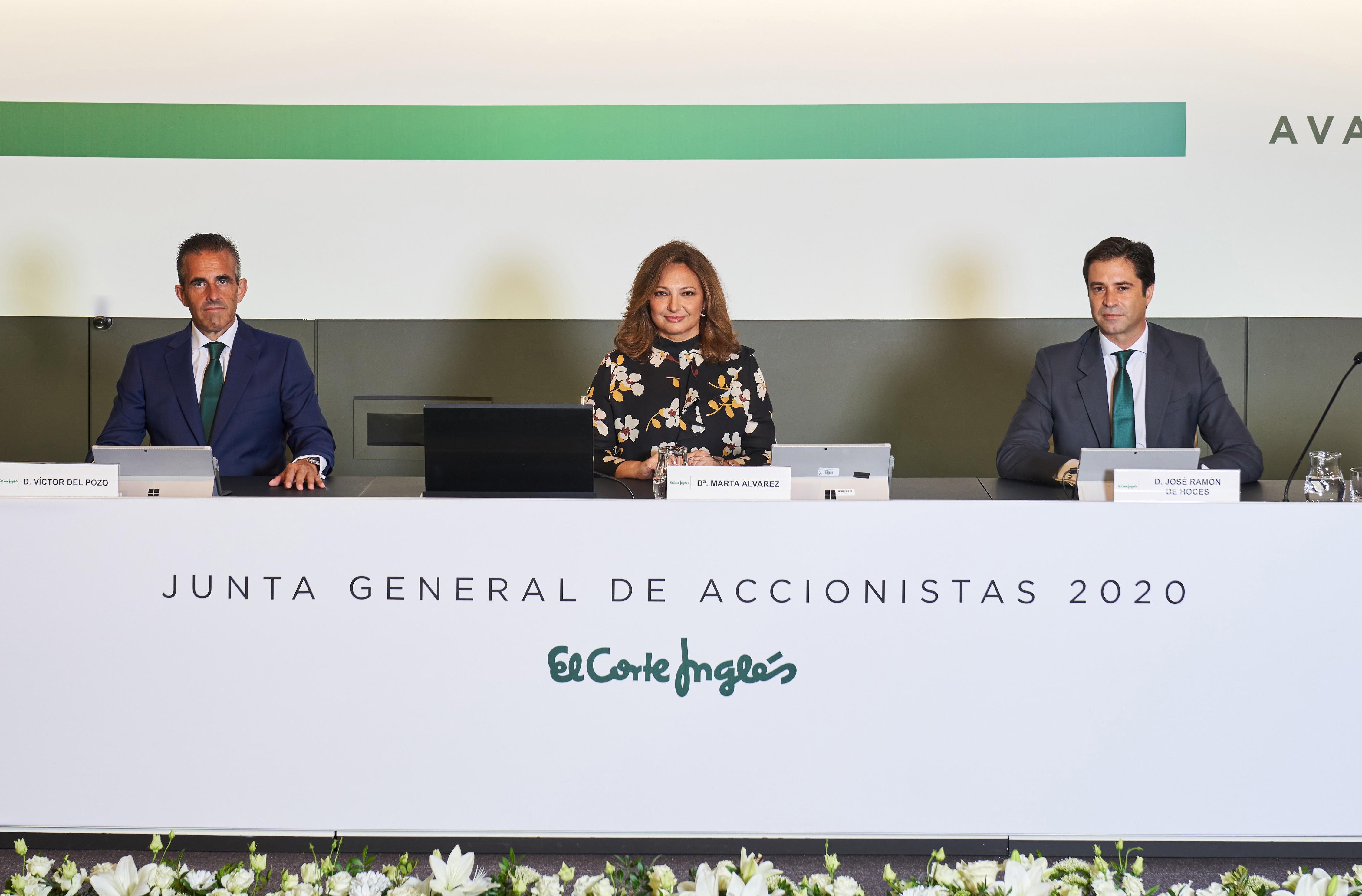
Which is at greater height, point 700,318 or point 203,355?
point 700,318

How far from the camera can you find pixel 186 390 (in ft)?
10.0

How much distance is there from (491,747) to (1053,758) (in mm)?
1128

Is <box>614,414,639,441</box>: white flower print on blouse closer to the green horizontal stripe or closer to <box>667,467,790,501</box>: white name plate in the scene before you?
<box>667,467,790,501</box>: white name plate

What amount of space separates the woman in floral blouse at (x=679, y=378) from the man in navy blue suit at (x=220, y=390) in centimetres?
90

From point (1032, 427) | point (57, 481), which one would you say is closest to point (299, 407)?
point (57, 481)

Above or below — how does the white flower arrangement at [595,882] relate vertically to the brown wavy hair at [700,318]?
below

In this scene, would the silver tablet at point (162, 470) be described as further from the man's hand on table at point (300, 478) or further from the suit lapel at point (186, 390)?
the suit lapel at point (186, 390)

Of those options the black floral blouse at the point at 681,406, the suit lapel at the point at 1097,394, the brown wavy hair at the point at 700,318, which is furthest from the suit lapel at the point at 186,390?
the suit lapel at the point at 1097,394

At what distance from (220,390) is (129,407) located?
0.95 feet

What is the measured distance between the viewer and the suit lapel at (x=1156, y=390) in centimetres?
301

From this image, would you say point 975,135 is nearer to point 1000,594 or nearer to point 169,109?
point 1000,594

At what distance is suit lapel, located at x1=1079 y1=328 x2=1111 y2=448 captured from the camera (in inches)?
120

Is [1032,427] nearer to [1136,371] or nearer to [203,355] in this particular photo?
[1136,371]

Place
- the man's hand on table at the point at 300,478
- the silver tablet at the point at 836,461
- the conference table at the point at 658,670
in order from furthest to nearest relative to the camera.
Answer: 1. the man's hand on table at the point at 300,478
2. the silver tablet at the point at 836,461
3. the conference table at the point at 658,670
